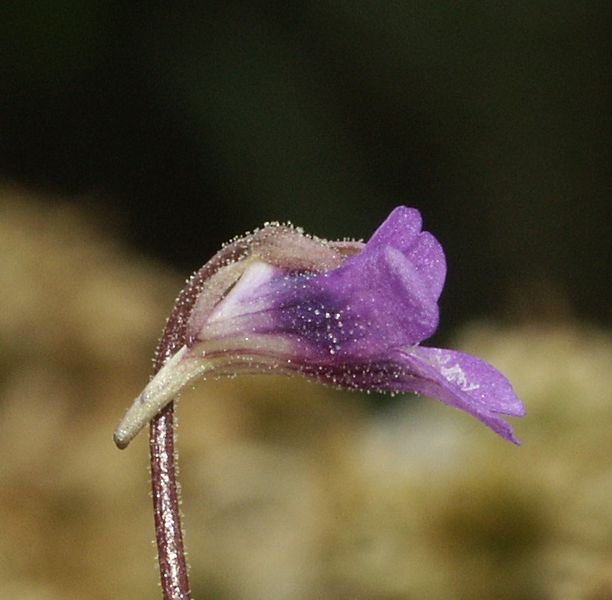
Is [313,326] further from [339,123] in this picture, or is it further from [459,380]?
[339,123]

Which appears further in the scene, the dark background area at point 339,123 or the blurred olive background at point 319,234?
the dark background area at point 339,123

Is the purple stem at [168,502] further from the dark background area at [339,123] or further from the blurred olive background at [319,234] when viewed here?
the dark background area at [339,123]

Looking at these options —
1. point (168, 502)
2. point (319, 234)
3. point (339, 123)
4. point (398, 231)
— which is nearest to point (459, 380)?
point (398, 231)

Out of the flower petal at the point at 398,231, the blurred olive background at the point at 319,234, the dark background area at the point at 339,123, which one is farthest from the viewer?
the dark background area at the point at 339,123

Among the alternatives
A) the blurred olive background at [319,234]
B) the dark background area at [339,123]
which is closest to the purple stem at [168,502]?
the blurred olive background at [319,234]

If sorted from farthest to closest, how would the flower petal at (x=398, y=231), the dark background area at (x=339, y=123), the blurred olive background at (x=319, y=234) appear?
the dark background area at (x=339, y=123), the blurred olive background at (x=319, y=234), the flower petal at (x=398, y=231)

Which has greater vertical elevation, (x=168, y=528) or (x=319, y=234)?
(x=319, y=234)
